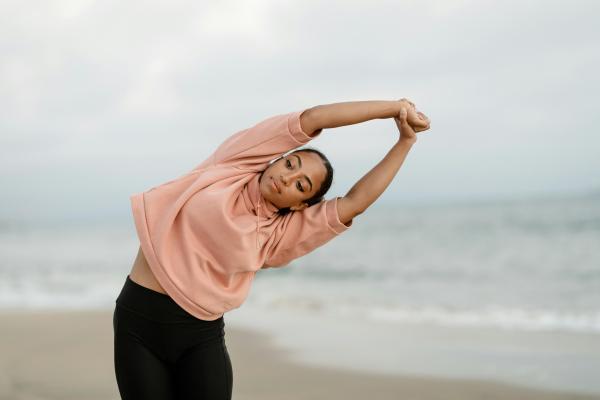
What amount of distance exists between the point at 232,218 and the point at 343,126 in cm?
56

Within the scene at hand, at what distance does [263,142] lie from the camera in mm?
2568

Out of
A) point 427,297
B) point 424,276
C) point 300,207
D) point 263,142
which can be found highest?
point 424,276

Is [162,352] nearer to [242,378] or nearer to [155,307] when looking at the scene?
[155,307]

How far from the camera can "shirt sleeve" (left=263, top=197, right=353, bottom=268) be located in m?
2.55

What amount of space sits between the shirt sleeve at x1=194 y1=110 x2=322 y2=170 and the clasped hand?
0.32 m

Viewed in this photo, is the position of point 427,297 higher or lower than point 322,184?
higher

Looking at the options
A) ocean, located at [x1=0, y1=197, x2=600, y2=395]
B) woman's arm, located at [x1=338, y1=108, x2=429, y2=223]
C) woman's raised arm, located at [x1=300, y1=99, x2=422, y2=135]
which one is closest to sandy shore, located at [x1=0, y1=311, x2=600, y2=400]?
ocean, located at [x1=0, y1=197, x2=600, y2=395]

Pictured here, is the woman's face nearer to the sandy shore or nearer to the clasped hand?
the clasped hand

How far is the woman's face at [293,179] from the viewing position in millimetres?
2504

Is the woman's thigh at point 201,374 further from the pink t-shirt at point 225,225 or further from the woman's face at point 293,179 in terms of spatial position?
the woman's face at point 293,179

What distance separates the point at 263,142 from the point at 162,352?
0.90 meters

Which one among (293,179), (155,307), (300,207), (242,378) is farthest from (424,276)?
(155,307)

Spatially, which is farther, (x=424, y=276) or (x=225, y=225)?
(x=424, y=276)

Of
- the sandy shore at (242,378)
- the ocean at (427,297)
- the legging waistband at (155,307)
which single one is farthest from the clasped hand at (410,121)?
the ocean at (427,297)
